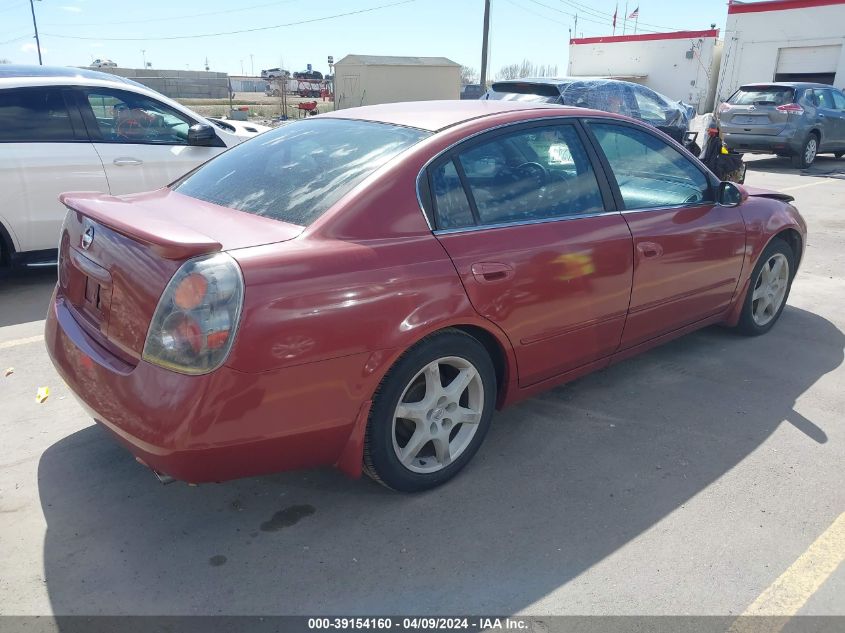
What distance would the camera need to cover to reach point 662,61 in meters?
34.5

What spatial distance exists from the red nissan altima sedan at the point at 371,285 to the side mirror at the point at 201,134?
2630 mm

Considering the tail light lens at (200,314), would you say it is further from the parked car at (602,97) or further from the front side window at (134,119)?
the parked car at (602,97)

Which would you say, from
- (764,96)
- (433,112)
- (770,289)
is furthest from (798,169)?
(433,112)

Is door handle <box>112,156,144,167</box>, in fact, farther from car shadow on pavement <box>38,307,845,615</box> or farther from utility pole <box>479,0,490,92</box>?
utility pole <box>479,0,490,92</box>

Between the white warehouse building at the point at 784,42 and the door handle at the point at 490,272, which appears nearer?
the door handle at the point at 490,272

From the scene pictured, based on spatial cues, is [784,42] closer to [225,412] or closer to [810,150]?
[810,150]

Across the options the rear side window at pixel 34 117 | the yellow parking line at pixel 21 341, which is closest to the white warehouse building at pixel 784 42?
the rear side window at pixel 34 117

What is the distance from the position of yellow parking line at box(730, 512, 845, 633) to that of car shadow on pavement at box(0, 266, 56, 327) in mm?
4766

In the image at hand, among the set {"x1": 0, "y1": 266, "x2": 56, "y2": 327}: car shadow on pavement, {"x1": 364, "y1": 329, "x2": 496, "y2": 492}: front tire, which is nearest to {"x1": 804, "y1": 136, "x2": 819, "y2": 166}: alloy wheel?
{"x1": 364, "y1": 329, "x2": 496, "y2": 492}: front tire

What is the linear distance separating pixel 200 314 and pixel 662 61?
37.0 meters

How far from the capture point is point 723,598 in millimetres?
2412

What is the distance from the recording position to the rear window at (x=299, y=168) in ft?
9.11

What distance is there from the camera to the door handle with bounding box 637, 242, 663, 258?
3564mm

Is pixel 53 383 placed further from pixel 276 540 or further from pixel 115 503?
pixel 276 540
